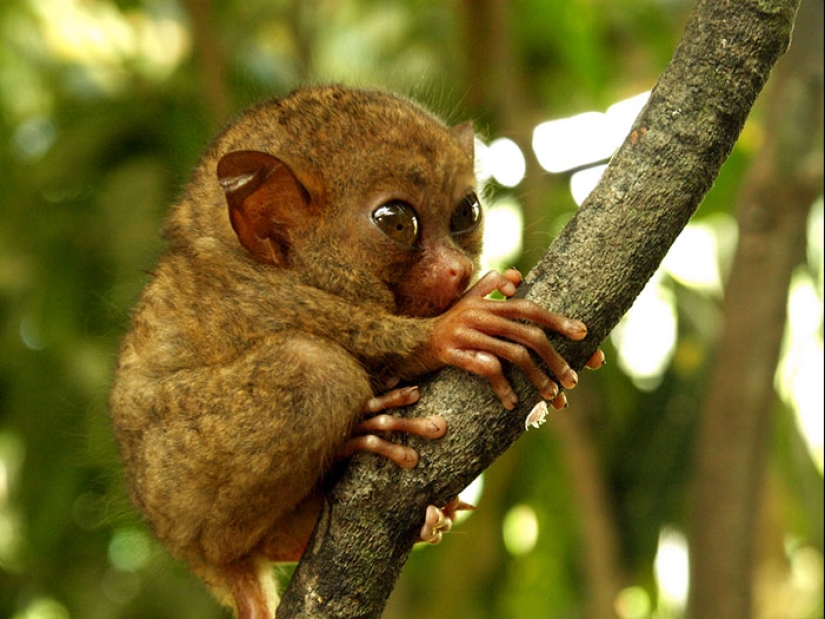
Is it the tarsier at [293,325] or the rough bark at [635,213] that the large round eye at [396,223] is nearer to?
the tarsier at [293,325]

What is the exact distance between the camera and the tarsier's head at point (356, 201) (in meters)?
2.20

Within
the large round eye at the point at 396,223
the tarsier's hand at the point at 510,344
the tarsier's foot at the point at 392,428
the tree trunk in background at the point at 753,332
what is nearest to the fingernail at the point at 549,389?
the tarsier's hand at the point at 510,344

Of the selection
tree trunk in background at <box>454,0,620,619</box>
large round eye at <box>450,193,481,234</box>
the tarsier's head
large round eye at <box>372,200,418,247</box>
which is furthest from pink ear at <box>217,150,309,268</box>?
tree trunk in background at <box>454,0,620,619</box>

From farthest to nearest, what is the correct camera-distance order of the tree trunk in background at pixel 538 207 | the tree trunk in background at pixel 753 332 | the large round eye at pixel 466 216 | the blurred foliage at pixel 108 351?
the blurred foliage at pixel 108 351, the tree trunk in background at pixel 538 207, the tree trunk in background at pixel 753 332, the large round eye at pixel 466 216

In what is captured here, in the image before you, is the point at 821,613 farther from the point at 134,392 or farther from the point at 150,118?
the point at 150,118

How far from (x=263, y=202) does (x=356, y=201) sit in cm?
20

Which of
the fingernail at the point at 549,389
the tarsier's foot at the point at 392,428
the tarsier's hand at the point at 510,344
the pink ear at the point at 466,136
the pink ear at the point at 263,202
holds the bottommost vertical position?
the tarsier's foot at the point at 392,428

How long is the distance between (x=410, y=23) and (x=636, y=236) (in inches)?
148

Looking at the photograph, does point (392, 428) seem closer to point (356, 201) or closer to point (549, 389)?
point (549, 389)

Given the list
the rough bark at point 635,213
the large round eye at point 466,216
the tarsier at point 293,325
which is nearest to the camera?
the rough bark at point 635,213

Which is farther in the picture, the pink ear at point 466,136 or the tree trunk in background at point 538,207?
the tree trunk in background at point 538,207

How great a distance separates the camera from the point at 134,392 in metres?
2.23

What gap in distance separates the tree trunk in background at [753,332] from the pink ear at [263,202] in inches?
60.2

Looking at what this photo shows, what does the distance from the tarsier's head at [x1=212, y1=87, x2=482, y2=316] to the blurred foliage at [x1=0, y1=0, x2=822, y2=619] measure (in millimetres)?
1460
